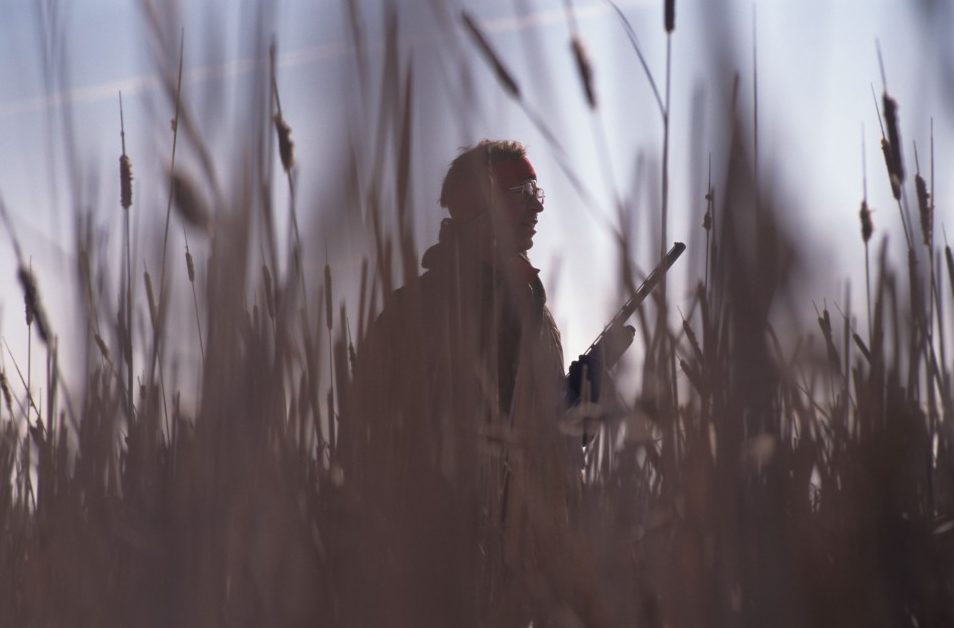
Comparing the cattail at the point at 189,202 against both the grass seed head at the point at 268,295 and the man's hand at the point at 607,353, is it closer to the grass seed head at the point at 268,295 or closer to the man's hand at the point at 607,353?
the grass seed head at the point at 268,295

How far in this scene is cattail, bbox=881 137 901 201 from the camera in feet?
3.41

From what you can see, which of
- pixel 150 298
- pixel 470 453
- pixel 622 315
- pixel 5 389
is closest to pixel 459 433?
pixel 470 453

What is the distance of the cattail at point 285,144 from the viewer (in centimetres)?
91

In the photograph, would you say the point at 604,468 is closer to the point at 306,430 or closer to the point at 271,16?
the point at 306,430

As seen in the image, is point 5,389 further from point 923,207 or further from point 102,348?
point 923,207

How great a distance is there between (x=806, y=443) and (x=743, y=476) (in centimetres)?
14

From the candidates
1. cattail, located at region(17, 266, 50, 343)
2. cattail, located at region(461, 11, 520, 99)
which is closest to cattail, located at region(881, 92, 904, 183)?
cattail, located at region(461, 11, 520, 99)

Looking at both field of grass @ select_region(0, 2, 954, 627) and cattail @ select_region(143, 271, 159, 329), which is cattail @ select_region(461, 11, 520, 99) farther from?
cattail @ select_region(143, 271, 159, 329)

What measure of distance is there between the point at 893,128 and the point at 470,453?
1.79 ft

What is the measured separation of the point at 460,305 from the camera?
0.91 m

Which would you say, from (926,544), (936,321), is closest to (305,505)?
(926,544)

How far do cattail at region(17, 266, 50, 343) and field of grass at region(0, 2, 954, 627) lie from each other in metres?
0.32

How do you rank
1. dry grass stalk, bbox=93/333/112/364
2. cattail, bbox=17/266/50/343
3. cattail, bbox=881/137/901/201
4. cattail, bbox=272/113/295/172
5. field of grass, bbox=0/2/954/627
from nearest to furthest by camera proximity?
field of grass, bbox=0/2/954/627
cattail, bbox=272/113/295/172
cattail, bbox=881/137/901/201
dry grass stalk, bbox=93/333/112/364
cattail, bbox=17/266/50/343

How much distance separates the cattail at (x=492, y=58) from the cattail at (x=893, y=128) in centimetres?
43
